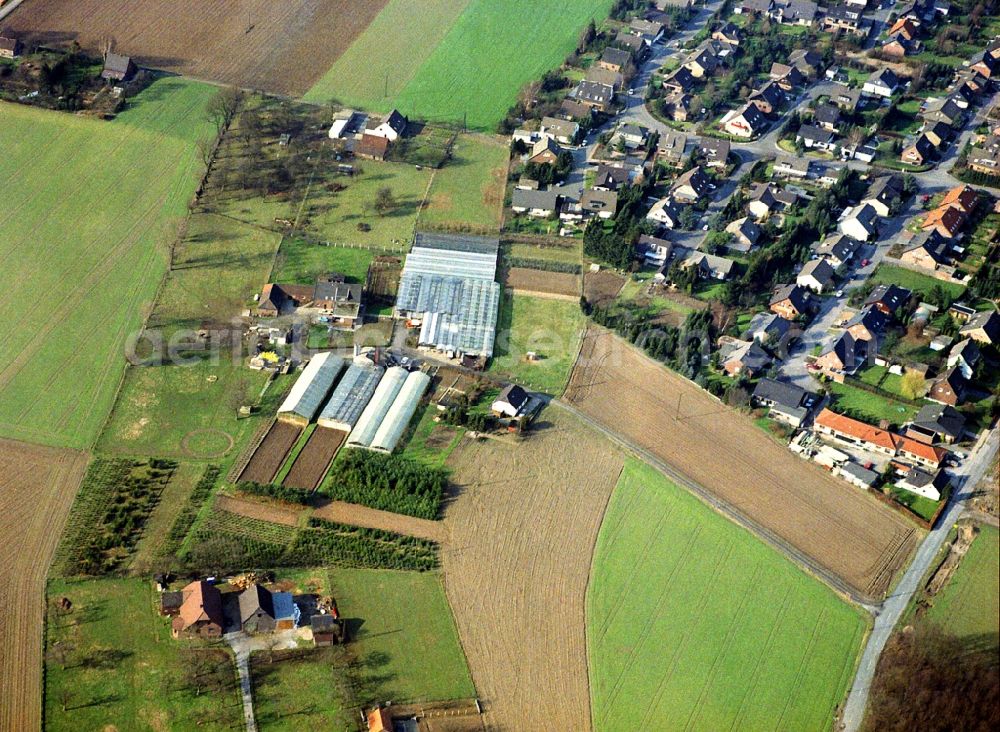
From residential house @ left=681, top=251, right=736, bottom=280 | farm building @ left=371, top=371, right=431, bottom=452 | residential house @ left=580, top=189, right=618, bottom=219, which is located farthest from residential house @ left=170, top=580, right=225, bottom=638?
residential house @ left=580, top=189, right=618, bottom=219

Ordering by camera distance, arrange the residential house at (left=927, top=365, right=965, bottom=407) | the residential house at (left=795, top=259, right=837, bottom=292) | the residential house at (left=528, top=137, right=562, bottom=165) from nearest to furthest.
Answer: the residential house at (left=927, top=365, right=965, bottom=407)
the residential house at (left=795, top=259, right=837, bottom=292)
the residential house at (left=528, top=137, right=562, bottom=165)

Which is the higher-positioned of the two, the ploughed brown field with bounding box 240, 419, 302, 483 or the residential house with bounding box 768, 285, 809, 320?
the residential house with bounding box 768, 285, 809, 320

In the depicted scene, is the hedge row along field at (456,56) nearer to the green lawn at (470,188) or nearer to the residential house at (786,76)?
the green lawn at (470,188)

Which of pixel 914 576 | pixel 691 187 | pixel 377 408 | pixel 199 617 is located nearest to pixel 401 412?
pixel 377 408

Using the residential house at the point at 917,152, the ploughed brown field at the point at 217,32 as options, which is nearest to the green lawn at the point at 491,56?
the ploughed brown field at the point at 217,32

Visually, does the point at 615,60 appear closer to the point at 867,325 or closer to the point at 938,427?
the point at 867,325

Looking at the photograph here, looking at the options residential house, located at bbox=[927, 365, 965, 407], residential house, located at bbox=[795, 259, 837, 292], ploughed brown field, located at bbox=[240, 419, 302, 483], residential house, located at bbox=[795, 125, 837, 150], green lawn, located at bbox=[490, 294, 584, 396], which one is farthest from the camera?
residential house, located at bbox=[795, 125, 837, 150]

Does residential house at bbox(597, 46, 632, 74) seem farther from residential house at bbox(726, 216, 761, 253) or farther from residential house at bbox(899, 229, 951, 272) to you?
residential house at bbox(899, 229, 951, 272)
